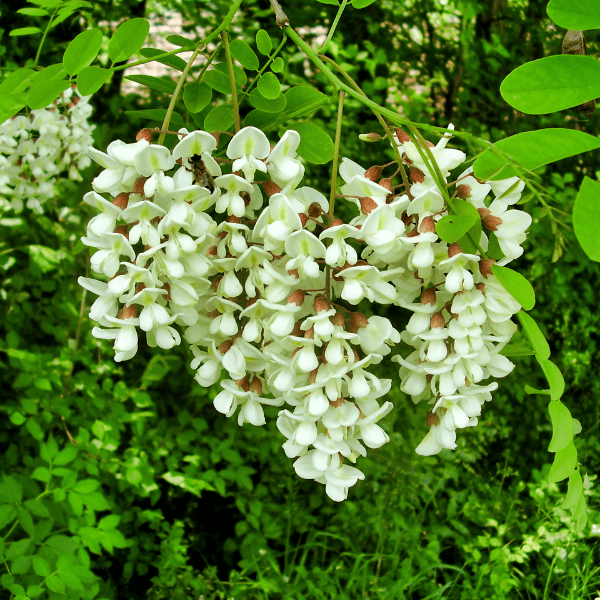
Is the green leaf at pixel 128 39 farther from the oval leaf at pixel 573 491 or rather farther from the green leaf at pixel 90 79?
the oval leaf at pixel 573 491

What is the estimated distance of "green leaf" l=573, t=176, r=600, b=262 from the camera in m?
0.41

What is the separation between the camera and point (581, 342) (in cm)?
237

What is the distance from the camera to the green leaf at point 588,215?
414 millimetres

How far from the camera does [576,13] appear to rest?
44cm

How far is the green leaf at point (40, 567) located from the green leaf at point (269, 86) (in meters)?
0.83

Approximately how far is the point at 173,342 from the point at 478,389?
28 cm

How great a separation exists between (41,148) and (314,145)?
1.00m

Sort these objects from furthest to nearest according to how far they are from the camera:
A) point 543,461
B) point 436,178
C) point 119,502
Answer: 1. point 543,461
2. point 119,502
3. point 436,178

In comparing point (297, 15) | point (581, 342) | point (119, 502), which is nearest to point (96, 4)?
point (297, 15)

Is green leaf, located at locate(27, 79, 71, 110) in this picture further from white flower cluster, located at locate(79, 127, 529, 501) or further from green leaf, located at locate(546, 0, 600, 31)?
green leaf, located at locate(546, 0, 600, 31)

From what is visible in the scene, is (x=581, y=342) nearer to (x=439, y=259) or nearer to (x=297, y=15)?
(x=297, y=15)

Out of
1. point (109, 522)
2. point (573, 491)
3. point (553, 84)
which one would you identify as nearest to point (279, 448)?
point (109, 522)

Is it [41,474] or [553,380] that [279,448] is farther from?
[553,380]

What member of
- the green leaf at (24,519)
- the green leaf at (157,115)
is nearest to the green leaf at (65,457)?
the green leaf at (24,519)
